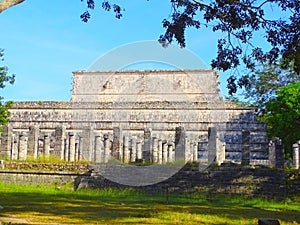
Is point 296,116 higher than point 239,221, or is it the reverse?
point 296,116

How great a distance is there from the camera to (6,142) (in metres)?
19.8

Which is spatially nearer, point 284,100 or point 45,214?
point 45,214

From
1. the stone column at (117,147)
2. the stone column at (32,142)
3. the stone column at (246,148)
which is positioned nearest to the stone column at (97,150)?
the stone column at (117,147)

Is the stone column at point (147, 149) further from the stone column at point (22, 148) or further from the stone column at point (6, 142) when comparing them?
the stone column at point (6, 142)

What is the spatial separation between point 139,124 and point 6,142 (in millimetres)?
11184

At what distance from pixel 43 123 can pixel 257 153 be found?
13.6 metres

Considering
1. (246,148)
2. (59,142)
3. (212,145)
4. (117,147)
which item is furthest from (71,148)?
(246,148)

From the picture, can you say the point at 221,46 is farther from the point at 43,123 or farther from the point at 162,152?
the point at 43,123

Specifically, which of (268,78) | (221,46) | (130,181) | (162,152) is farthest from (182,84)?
(221,46)

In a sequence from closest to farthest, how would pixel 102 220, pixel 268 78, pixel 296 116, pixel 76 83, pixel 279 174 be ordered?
pixel 102 220 → pixel 279 174 → pixel 296 116 → pixel 268 78 → pixel 76 83

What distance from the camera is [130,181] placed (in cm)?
1630

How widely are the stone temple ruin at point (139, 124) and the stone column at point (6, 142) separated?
0.13ft

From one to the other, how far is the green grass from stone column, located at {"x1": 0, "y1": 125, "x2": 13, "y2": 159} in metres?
2.93

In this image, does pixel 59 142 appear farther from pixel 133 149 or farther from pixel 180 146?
pixel 180 146
